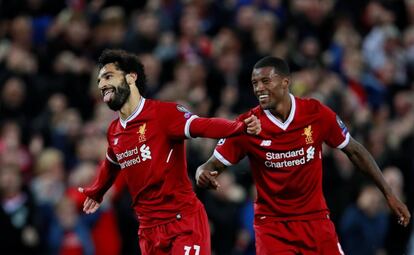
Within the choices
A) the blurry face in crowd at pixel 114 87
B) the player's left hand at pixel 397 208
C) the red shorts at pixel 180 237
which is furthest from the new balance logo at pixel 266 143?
the blurry face in crowd at pixel 114 87

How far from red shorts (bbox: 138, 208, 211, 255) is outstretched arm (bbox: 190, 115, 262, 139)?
0.73 m

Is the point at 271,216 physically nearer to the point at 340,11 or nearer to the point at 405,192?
the point at 405,192

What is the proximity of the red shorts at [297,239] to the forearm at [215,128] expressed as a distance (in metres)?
1.05

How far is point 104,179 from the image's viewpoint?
399 inches

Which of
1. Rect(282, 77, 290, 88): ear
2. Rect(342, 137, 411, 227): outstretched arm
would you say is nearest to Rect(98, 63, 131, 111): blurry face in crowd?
Rect(282, 77, 290, 88): ear

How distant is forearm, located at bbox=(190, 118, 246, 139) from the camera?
9.16 metres

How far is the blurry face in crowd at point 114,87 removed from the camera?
963 cm

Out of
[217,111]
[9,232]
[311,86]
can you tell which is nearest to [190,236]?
[9,232]

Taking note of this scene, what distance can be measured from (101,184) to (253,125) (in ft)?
5.41

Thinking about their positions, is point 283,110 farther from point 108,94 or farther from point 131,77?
point 108,94

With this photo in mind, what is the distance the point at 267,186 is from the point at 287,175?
0.20 metres

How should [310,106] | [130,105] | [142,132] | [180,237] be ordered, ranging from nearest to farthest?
[180,237], [142,132], [130,105], [310,106]

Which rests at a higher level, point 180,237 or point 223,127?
point 223,127

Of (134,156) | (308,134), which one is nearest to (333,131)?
(308,134)
